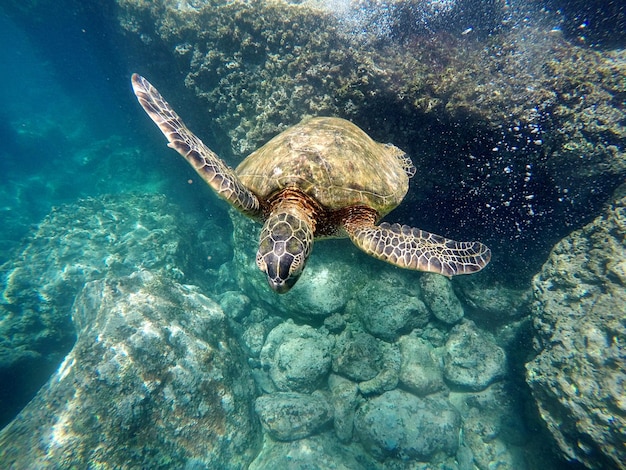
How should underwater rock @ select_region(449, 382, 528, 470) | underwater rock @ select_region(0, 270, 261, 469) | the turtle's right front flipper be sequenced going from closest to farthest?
the turtle's right front flipper
underwater rock @ select_region(0, 270, 261, 469)
underwater rock @ select_region(449, 382, 528, 470)

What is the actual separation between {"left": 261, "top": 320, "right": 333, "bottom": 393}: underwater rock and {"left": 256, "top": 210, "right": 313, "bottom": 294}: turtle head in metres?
3.57

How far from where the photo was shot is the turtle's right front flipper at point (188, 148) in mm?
3113

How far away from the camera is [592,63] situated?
4355 millimetres

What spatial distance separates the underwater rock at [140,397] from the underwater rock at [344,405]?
168 centimetres

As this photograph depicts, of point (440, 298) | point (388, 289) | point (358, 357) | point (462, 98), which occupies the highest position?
point (462, 98)

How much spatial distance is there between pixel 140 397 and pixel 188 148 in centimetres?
396

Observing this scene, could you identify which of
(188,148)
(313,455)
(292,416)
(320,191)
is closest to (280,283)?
(320,191)

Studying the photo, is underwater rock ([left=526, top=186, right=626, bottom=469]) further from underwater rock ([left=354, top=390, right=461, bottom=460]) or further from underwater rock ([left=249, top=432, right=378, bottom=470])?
underwater rock ([left=249, top=432, right=378, bottom=470])

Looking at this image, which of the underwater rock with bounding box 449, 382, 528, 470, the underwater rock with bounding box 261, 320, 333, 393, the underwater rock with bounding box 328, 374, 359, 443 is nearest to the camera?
the underwater rock with bounding box 449, 382, 528, 470

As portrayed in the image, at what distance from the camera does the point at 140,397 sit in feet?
14.0

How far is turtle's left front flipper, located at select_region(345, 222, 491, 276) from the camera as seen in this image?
11.4 ft

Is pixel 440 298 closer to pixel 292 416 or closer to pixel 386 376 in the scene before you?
pixel 386 376

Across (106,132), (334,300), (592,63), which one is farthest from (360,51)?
A: (106,132)

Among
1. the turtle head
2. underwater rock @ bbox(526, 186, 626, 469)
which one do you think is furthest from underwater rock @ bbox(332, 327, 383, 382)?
the turtle head
